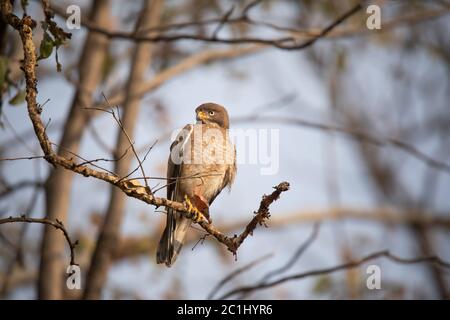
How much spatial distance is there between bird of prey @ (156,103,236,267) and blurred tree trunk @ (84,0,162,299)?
3.77ft

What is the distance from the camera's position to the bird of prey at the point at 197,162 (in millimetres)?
4715

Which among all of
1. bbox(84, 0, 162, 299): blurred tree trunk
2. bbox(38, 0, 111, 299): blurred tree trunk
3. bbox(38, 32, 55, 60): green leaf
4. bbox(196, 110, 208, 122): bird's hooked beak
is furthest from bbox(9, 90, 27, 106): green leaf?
bbox(38, 0, 111, 299): blurred tree trunk

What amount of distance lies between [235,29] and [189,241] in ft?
10.6

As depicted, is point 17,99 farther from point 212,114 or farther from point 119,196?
point 119,196

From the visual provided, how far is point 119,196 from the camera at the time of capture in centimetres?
636

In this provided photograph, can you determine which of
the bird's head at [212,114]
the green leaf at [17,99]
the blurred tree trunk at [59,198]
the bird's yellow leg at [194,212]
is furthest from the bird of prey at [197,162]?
the blurred tree trunk at [59,198]

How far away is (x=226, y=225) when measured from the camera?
11172 mm

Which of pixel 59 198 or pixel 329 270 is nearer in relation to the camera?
pixel 329 270

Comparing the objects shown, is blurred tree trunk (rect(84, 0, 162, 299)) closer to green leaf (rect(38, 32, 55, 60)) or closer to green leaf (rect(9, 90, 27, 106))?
green leaf (rect(9, 90, 27, 106))

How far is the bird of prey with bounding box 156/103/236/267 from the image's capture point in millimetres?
4715

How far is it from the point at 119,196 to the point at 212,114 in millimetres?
1853

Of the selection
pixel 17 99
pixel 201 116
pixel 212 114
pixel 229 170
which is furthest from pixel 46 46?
pixel 229 170
